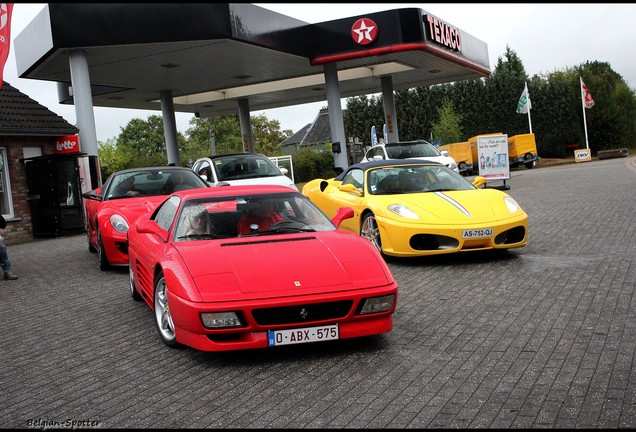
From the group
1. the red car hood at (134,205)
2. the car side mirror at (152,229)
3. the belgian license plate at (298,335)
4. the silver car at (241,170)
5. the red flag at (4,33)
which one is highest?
the red flag at (4,33)

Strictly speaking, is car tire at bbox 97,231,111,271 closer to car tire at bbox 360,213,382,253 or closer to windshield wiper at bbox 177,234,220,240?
car tire at bbox 360,213,382,253

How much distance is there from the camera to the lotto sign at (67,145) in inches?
777

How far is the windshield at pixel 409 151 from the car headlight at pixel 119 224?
42.0ft

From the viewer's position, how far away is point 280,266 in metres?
5.30

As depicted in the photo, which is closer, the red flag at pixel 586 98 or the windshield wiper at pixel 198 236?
the windshield wiper at pixel 198 236

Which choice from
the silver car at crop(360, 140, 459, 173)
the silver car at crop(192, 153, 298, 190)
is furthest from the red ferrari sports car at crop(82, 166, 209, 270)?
the silver car at crop(360, 140, 459, 173)

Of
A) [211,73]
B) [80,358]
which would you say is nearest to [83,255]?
[80,358]

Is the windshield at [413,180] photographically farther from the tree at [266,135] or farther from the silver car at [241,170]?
the tree at [266,135]

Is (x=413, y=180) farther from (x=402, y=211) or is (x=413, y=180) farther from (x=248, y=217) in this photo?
(x=248, y=217)

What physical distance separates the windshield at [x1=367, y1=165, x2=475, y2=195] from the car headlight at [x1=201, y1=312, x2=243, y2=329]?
551cm

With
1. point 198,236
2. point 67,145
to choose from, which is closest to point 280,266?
point 198,236

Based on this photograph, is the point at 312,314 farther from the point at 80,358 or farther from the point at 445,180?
the point at 445,180

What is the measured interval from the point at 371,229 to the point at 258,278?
188 inches

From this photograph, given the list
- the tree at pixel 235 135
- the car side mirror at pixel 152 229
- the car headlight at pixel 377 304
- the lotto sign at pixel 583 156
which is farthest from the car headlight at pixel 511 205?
the tree at pixel 235 135
